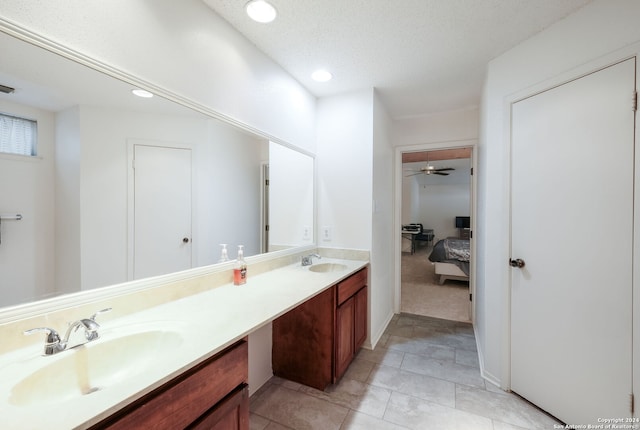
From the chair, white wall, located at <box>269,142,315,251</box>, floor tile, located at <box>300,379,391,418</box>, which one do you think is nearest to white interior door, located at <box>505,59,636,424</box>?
floor tile, located at <box>300,379,391,418</box>

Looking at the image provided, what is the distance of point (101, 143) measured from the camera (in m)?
1.19

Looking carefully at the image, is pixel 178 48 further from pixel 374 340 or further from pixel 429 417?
pixel 374 340

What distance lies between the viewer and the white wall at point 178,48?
979mm

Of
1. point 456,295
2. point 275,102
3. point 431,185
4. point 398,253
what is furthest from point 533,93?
point 431,185

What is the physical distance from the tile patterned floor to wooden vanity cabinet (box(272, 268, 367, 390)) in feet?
0.34

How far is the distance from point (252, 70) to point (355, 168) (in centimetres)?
122

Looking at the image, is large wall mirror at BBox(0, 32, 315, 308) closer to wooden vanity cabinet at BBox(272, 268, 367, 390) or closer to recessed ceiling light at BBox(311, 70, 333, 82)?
wooden vanity cabinet at BBox(272, 268, 367, 390)

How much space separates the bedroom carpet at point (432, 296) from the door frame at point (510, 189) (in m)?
1.42

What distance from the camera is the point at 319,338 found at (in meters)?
1.91

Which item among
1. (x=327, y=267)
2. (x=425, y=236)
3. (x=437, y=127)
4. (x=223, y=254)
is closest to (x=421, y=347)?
(x=327, y=267)

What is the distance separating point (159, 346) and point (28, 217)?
0.70 meters

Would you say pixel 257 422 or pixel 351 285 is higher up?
pixel 351 285

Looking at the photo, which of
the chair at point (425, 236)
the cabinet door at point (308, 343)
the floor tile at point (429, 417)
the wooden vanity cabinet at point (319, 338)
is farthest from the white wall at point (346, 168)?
the chair at point (425, 236)

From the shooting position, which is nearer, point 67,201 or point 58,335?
point 58,335
